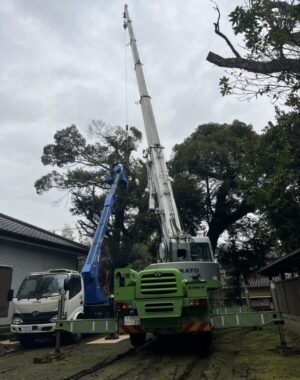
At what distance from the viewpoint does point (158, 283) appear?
8.52 meters

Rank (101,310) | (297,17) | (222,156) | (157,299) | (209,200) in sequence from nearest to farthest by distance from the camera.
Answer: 1. (297,17)
2. (157,299)
3. (101,310)
4. (222,156)
5. (209,200)

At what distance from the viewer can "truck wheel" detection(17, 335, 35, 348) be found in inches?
473

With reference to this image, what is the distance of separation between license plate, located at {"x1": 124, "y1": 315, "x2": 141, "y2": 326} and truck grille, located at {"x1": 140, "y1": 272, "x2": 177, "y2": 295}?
2.05 feet

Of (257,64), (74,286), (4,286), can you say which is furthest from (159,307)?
(4,286)

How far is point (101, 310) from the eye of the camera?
1454 cm

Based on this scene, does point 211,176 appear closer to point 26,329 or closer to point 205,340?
point 26,329

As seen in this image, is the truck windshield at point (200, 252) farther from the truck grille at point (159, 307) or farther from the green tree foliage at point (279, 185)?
the truck grille at point (159, 307)

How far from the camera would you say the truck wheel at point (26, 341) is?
12023 mm

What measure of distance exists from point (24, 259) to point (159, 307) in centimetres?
1115

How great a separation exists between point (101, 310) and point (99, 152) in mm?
17642

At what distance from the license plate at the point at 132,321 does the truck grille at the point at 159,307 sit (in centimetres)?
34

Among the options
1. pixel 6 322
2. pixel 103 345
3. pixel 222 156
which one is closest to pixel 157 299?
pixel 103 345

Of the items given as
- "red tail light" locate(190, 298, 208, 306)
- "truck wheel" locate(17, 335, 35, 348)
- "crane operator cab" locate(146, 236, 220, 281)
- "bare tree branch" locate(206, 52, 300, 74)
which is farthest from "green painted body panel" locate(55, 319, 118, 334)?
"bare tree branch" locate(206, 52, 300, 74)

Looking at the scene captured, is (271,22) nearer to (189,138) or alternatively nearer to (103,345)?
(103,345)
